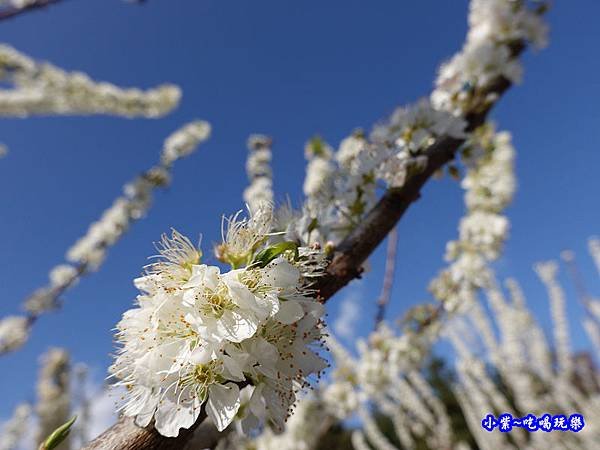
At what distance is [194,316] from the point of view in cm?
57

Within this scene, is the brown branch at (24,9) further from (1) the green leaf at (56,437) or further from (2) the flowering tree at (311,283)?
(1) the green leaf at (56,437)

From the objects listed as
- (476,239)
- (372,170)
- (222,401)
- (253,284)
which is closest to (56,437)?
(222,401)

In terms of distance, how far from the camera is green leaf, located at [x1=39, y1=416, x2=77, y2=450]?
60 centimetres

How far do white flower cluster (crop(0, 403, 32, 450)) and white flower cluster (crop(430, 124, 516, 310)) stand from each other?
324 inches

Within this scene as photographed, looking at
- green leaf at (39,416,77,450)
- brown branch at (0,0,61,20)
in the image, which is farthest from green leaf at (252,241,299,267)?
brown branch at (0,0,61,20)

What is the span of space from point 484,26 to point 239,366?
2.30 metres

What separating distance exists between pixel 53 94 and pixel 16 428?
6167 millimetres

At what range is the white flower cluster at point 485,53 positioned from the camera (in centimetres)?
173

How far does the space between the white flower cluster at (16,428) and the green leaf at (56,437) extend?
8739 millimetres

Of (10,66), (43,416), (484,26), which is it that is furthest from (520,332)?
(43,416)

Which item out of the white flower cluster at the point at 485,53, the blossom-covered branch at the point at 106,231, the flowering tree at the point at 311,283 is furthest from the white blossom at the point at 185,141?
the white flower cluster at the point at 485,53

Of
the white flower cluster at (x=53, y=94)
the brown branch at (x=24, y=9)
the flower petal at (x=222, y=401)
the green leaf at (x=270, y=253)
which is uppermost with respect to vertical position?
the white flower cluster at (x=53, y=94)

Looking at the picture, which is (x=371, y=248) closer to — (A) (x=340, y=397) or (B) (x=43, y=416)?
(A) (x=340, y=397)

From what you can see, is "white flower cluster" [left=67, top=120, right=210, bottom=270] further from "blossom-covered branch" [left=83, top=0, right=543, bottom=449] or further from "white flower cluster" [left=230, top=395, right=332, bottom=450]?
"blossom-covered branch" [left=83, top=0, right=543, bottom=449]
